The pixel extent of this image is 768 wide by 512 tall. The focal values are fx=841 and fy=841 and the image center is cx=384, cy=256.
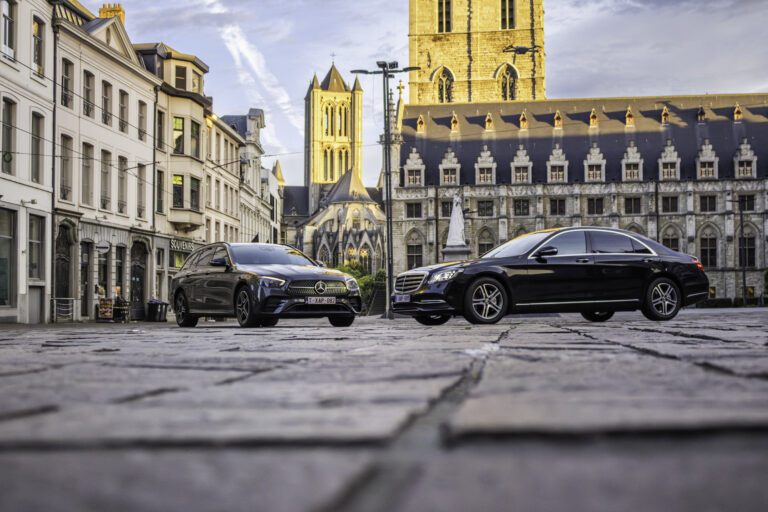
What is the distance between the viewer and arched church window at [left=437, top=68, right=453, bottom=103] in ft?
287

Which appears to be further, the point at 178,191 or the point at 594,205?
the point at 594,205

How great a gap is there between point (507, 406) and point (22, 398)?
177 centimetres

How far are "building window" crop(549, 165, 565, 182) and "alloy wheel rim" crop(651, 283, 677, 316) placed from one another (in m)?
58.7

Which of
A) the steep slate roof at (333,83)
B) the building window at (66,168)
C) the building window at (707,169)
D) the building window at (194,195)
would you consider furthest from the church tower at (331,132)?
the building window at (66,168)

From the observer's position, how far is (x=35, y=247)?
25859mm

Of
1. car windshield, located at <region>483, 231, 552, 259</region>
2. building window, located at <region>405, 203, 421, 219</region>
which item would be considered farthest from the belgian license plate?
building window, located at <region>405, 203, 421, 219</region>

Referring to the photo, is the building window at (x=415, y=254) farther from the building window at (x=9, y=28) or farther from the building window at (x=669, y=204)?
the building window at (x=9, y=28)

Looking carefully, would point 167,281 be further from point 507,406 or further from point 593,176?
point 593,176

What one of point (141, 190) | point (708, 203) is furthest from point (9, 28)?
point (708, 203)

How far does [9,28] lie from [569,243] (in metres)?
18.3

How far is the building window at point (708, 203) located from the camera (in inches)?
2719

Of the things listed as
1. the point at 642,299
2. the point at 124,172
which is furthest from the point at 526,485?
the point at 124,172

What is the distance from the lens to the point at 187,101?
125 feet

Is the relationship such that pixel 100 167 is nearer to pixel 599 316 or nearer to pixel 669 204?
pixel 599 316
